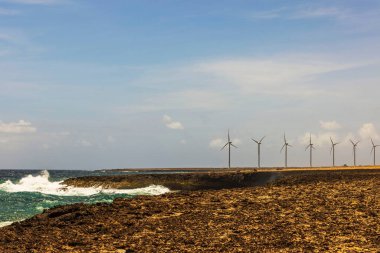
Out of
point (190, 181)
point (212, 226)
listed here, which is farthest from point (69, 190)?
point (212, 226)

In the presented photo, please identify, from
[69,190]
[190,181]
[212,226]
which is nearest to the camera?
[212,226]

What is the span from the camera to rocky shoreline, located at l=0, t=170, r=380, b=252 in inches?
567

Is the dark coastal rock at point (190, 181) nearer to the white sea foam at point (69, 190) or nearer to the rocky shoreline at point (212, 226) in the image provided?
the white sea foam at point (69, 190)

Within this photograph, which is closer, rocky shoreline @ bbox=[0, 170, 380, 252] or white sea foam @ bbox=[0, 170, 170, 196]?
rocky shoreline @ bbox=[0, 170, 380, 252]

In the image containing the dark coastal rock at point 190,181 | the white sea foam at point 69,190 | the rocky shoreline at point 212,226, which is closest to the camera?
the rocky shoreline at point 212,226

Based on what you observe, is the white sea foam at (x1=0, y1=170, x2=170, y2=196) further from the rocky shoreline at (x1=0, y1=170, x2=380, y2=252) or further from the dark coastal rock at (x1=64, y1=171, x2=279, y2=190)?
the rocky shoreline at (x1=0, y1=170, x2=380, y2=252)

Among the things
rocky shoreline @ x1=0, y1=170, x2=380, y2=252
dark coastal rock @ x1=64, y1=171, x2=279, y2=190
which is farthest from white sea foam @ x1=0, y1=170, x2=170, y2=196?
rocky shoreline @ x1=0, y1=170, x2=380, y2=252

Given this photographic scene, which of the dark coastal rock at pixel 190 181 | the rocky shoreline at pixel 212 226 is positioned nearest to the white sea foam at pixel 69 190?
the dark coastal rock at pixel 190 181

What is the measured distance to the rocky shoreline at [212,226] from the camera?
47.2 ft

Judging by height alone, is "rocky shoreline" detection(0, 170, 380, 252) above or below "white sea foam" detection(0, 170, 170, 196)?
above

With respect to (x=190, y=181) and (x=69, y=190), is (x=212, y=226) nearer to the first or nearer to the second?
(x=190, y=181)

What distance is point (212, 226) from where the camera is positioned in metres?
16.7

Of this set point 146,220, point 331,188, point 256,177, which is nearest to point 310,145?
point 256,177

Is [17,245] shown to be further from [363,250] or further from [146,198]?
[363,250]
